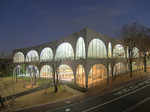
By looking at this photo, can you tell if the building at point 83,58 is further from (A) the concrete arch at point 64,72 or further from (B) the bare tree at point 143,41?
(B) the bare tree at point 143,41

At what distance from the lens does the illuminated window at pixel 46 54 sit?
104ft

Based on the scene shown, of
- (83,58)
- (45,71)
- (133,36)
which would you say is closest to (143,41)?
(133,36)

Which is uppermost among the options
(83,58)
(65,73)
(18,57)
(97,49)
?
(97,49)

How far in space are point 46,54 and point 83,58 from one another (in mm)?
16350

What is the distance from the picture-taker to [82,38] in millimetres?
22781

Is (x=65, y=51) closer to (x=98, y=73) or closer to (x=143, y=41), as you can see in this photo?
(x=98, y=73)

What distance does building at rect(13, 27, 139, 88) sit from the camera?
21641 millimetres

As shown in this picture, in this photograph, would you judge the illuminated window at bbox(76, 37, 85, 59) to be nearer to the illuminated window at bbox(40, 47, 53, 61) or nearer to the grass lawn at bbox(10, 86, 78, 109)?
the grass lawn at bbox(10, 86, 78, 109)

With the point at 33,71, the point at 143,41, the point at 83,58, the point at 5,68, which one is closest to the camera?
the point at 83,58

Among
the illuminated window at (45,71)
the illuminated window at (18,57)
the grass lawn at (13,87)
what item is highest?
the illuminated window at (18,57)

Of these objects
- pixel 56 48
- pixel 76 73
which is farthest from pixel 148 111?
pixel 56 48

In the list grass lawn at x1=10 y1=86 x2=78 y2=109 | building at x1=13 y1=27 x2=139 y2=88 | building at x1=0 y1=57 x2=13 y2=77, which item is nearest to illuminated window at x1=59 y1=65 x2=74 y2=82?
building at x1=13 y1=27 x2=139 y2=88

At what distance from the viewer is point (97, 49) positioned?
80.5 feet

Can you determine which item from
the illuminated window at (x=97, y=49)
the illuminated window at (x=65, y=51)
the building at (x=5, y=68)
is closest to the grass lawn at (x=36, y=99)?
the illuminated window at (x=97, y=49)
